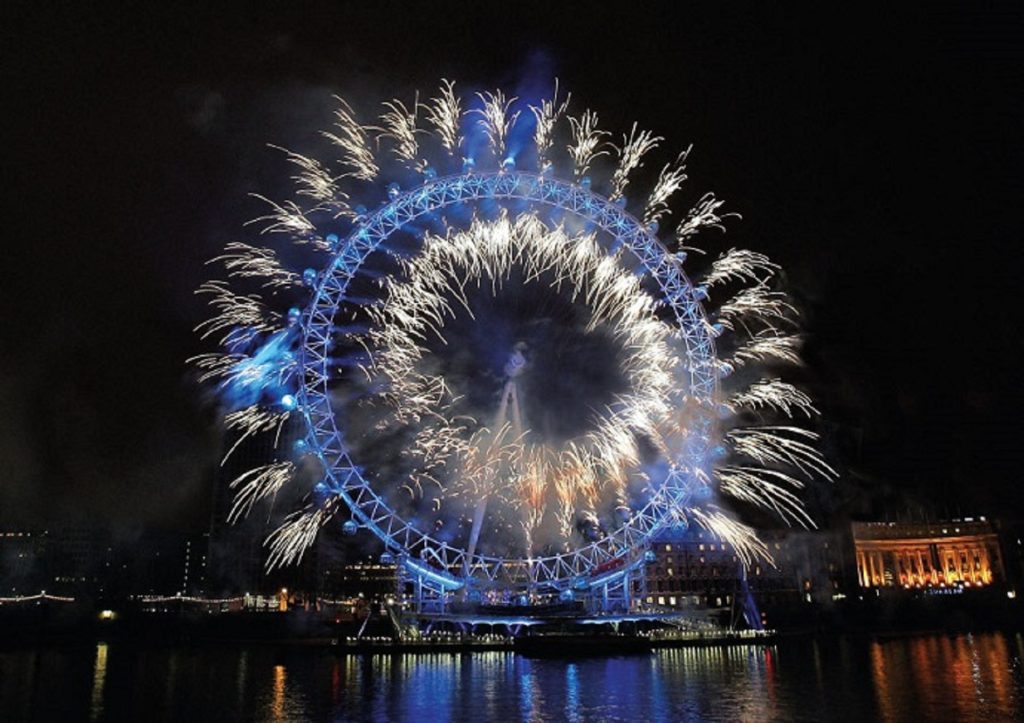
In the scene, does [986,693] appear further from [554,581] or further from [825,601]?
[825,601]

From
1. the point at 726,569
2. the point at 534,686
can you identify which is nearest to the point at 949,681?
the point at 534,686

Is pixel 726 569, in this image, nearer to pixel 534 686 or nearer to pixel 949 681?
pixel 949 681

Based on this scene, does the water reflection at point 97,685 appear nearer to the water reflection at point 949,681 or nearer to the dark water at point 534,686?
the dark water at point 534,686

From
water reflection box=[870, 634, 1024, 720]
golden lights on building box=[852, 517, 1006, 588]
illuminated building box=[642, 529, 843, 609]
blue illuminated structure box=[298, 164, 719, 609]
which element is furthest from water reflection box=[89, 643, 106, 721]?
golden lights on building box=[852, 517, 1006, 588]

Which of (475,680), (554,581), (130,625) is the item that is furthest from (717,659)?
(130,625)

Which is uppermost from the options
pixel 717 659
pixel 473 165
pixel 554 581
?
pixel 473 165

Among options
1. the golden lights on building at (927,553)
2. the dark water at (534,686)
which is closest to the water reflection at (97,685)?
the dark water at (534,686)

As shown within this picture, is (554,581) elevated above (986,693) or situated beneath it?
elevated above
